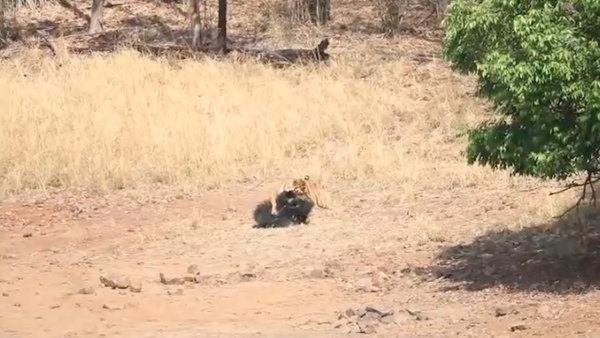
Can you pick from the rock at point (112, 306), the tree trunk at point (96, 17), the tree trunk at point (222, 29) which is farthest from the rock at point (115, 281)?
the tree trunk at point (96, 17)

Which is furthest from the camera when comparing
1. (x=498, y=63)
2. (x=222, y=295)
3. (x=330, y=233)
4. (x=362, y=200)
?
(x=362, y=200)

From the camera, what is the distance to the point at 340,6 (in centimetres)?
2650

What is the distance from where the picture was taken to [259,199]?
13617 mm

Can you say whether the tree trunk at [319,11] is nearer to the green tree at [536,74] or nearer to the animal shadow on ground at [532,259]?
the animal shadow on ground at [532,259]

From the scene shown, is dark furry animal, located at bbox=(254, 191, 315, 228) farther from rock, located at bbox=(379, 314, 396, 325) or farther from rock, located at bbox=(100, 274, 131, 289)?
rock, located at bbox=(379, 314, 396, 325)

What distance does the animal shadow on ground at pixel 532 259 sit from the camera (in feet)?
29.1

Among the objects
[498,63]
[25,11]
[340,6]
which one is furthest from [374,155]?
[25,11]

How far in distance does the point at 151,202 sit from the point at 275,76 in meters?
6.05

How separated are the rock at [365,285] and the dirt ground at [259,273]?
0.5 inches

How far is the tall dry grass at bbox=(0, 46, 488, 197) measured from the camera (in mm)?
14828

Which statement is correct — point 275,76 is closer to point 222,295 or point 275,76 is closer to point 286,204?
point 286,204

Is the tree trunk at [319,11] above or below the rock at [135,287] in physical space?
above

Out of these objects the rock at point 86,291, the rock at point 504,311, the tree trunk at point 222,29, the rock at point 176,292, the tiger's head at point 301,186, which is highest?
the tree trunk at point 222,29

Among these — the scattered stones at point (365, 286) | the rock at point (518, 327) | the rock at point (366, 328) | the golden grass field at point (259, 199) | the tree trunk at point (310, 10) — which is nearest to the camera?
the rock at point (518, 327)
